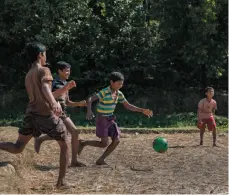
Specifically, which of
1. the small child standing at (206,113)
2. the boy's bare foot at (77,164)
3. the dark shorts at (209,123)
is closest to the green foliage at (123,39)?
the small child standing at (206,113)

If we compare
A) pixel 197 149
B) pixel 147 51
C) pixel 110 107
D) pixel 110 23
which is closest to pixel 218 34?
pixel 147 51

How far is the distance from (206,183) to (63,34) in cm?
1316

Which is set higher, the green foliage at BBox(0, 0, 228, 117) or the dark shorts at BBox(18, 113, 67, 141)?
the green foliage at BBox(0, 0, 228, 117)

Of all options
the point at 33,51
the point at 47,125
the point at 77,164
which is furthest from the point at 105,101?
the point at 33,51

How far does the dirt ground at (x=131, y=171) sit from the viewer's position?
602 cm

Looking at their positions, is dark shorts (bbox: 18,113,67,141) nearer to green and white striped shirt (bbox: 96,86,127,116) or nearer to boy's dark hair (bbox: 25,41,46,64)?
boy's dark hair (bbox: 25,41,46,64)

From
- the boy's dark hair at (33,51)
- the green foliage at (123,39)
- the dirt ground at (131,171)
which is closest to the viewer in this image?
the boy's dark hair at (33,51)

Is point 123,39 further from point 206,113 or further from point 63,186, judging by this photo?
point 63,186

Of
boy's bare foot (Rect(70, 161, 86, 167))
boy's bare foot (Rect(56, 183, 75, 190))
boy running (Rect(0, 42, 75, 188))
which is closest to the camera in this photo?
boy running (Rect(0, 42, 75, 188))

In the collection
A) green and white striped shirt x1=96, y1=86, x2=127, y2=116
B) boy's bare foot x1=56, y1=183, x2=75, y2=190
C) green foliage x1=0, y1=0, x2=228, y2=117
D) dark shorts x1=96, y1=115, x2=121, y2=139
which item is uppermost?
green foliage x1=0, y1=0, x2=228, y2=117

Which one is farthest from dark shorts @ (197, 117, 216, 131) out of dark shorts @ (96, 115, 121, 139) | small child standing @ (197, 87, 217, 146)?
dark shorts @ (96, 115, 121, 139)

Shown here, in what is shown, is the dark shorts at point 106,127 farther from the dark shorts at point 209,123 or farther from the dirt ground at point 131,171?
the dark shorts at point 209,123

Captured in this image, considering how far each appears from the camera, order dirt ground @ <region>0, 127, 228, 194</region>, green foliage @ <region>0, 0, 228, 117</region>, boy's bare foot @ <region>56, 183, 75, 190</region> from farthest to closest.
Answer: green foliage @ <region>0, 0, 228, 117</region>
dirt ground @ <region>0, 127, 228, 194</region>
boy's bare foot @ <region>56, 183, 75, 190</region>

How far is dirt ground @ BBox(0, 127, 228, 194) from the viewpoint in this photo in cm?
602
